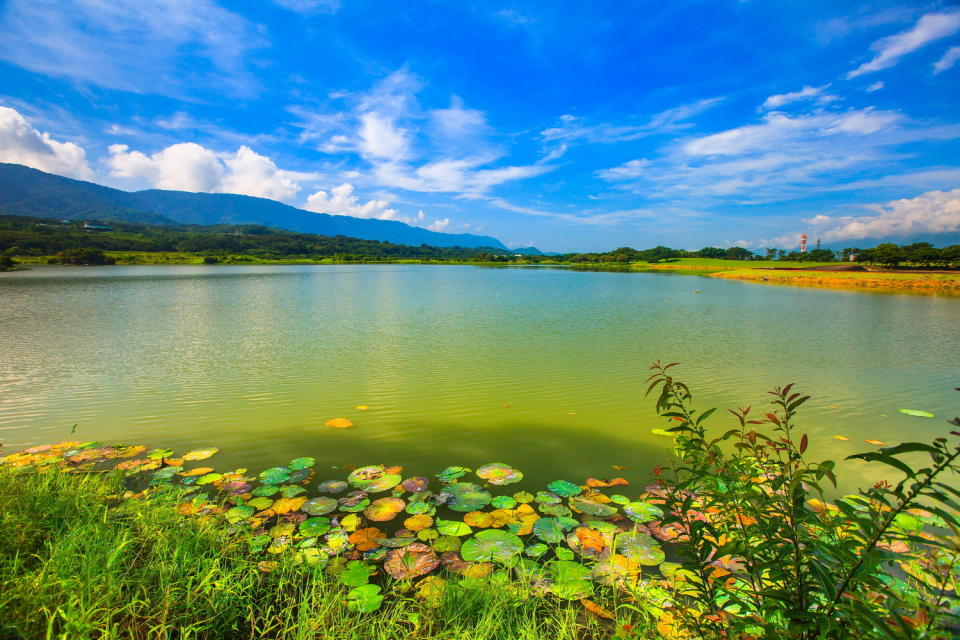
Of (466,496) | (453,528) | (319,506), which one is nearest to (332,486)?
(319,506)

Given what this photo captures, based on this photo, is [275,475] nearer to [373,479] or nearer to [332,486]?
[332,486]

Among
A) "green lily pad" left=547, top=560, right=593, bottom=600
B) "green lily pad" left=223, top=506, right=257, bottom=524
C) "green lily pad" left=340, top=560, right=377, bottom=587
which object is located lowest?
"green lily pad" left=547, top=560, right=593, bottom=600

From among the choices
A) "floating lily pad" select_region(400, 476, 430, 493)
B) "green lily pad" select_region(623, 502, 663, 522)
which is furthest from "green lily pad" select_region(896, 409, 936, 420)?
"floating lily pad" select_region(400, 476, 430, 493)

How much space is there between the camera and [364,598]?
439 centimetres

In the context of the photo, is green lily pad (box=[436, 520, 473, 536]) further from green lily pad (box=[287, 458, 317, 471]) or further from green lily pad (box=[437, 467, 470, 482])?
green lily pad (box=[287, 458, 317, 471])

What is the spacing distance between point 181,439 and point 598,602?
815 centimetres

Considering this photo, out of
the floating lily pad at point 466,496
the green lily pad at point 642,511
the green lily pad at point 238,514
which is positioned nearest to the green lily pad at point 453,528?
the floating lily pad at point 466,496

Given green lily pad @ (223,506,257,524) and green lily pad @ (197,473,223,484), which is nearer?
green lily pad @ (223,506,257,524)

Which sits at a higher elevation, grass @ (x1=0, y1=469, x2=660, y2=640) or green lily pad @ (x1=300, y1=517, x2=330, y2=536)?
grass @ (x1=0, y1=469, x2=660, y2=640)

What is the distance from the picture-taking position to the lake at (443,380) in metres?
8.39

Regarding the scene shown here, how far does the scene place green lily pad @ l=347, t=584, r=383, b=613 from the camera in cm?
425

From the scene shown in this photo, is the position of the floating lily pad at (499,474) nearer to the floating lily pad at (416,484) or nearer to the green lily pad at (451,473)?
the green lily pad at (451,473)

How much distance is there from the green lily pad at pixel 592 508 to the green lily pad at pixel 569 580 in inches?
42.1

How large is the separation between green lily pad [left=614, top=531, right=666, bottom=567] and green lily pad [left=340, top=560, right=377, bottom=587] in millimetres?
2969
